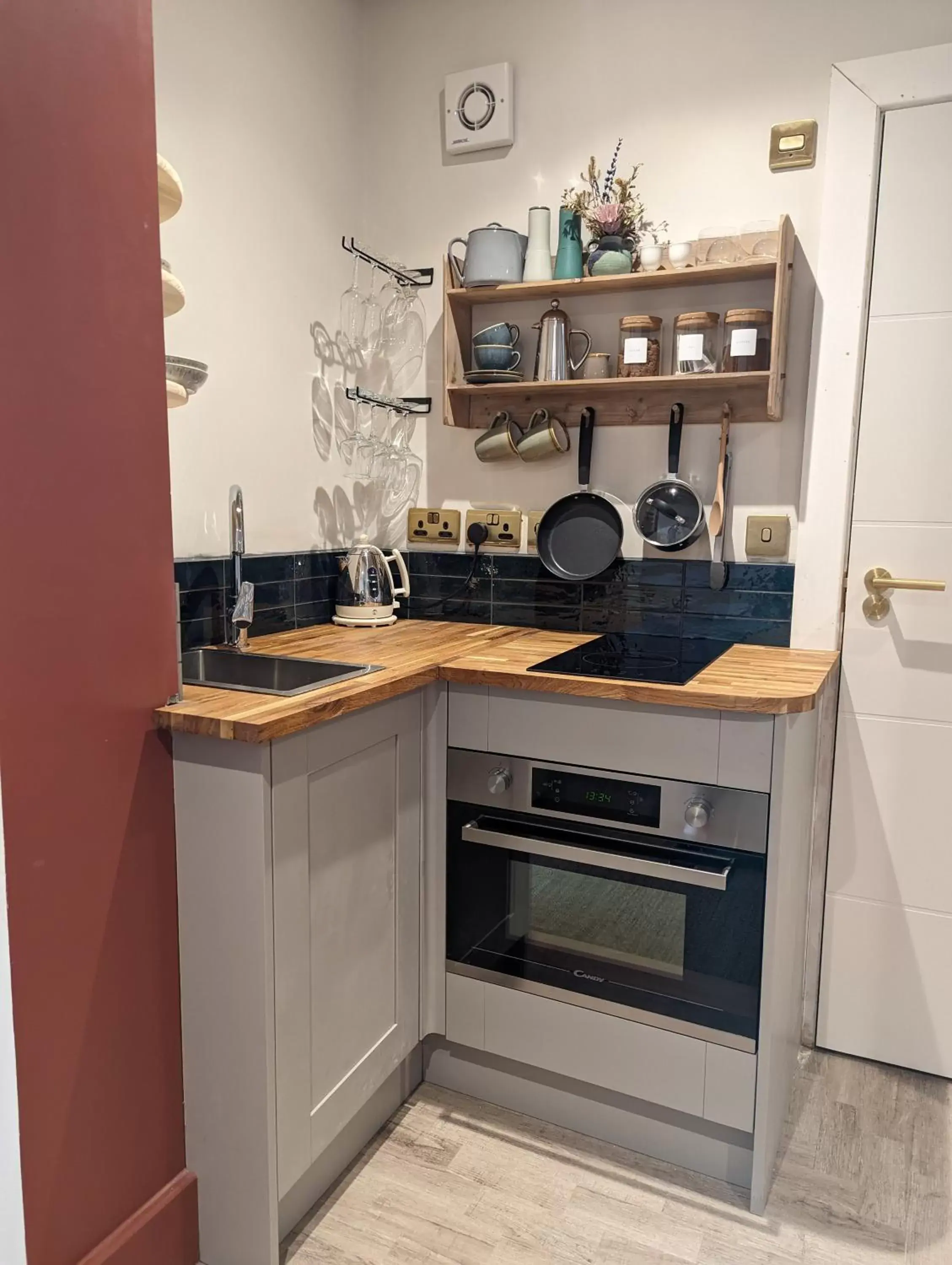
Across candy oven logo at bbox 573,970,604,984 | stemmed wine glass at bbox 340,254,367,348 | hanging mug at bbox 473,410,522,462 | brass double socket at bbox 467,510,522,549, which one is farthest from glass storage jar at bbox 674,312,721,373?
candy oven logo at bbox 573,970,604,984

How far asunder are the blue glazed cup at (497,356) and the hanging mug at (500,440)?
0.47 ft

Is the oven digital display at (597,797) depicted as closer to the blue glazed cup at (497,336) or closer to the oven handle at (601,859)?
the oven handle at (601,859)

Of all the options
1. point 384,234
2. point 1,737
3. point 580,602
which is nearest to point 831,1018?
point 580,602

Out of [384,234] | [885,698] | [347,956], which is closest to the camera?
[347,956]

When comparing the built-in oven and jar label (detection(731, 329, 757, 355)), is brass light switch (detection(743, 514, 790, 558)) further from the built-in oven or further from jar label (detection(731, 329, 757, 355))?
the built-in oven

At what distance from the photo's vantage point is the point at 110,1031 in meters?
1.35

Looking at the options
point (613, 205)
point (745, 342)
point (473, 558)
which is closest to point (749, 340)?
point (745, 342)

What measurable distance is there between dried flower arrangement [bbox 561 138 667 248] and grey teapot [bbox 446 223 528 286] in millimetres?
162

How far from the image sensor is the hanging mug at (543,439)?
2273mm

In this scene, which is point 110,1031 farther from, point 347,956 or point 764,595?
point 764,595

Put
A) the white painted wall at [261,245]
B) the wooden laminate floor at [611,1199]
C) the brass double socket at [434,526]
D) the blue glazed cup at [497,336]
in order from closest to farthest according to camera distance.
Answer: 1. the wooden laminate floor at [611,1199]
2. the white painted wall at [261,245]
3. the blue glazed cup at [497,336]
4. the brass double socket at [434,526]

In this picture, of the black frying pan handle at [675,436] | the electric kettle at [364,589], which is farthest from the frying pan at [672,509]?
the electric kettle at [364,589]

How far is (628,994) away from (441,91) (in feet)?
7.42

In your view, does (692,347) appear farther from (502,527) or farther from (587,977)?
(587,977)
